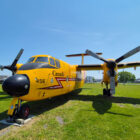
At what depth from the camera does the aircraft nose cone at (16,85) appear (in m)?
4.10

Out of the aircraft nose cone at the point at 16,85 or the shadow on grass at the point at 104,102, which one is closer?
the aircraft nose cone at the point at 16,85

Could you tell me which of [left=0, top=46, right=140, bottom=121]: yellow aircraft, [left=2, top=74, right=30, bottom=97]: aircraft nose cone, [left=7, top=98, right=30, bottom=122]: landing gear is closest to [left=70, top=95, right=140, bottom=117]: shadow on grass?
[left=0, top=46, right=140, bottom=121]: yellow aircraft

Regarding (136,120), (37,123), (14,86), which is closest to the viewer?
(14,86)

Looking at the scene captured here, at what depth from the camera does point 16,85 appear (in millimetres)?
4105

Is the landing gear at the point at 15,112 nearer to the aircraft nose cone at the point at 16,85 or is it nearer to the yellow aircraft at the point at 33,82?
the yellow aircraft at the point at 33,82

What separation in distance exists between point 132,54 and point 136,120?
486 cm

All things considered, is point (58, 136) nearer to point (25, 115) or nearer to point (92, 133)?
point (92, 133)

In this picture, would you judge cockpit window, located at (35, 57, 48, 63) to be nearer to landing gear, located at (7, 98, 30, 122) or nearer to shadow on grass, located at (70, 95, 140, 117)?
landing gear, located at (7, 98, 30, 122)

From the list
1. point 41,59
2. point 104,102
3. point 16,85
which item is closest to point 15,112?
point 16,85

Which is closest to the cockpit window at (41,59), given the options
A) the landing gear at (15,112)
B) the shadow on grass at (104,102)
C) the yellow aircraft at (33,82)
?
the yellow aircraft at (33,82)

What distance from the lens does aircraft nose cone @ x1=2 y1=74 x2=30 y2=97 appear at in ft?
13.4

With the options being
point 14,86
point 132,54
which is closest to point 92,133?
point 14,86

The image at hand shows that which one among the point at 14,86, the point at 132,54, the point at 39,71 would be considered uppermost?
the point at 132,54

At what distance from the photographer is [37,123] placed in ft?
14.7
